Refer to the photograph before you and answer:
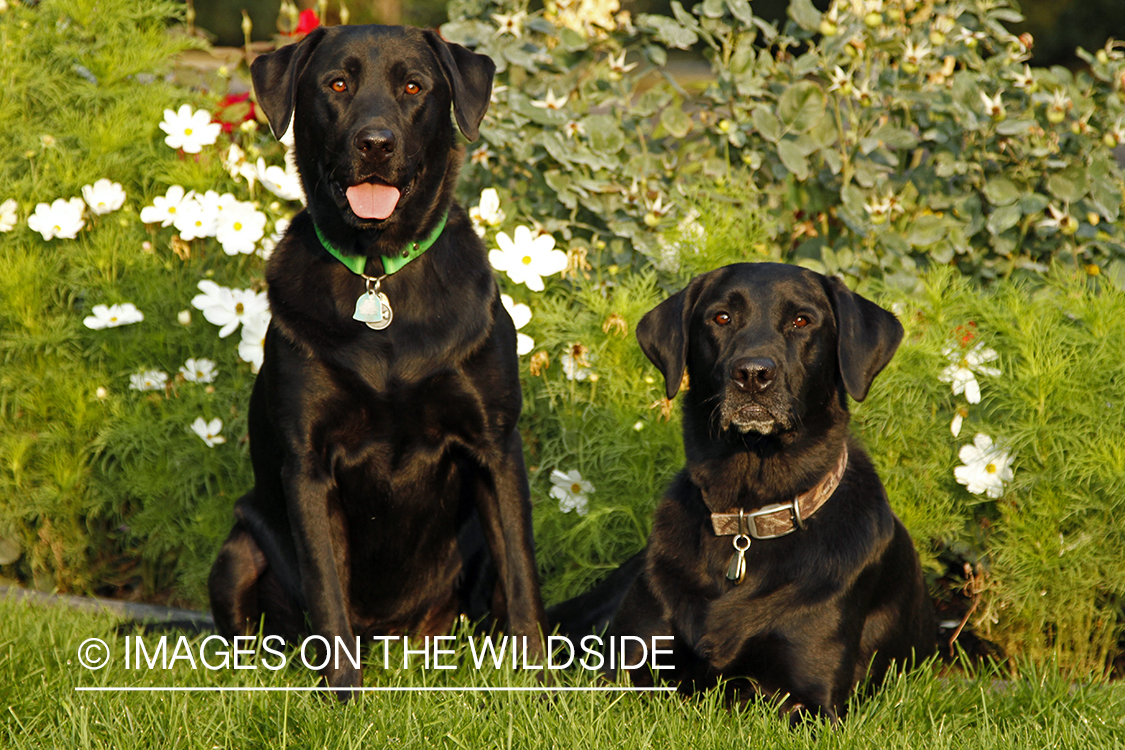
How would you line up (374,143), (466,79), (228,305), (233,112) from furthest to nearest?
(233,112) → (228,305) → (466,79) → (374,143)

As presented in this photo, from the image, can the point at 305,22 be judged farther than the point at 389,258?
Yes

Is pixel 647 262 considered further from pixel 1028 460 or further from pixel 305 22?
pixel 305 22

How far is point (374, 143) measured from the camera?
3098 millimetres

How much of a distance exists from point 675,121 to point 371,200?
2.17 m

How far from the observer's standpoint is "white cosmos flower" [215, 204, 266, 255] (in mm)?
4426

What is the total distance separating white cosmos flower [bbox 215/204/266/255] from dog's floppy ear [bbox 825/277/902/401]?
2.21 metres

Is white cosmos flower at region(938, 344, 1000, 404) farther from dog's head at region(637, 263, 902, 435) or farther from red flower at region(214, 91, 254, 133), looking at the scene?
red flower at region(214, 91, 254, 133)

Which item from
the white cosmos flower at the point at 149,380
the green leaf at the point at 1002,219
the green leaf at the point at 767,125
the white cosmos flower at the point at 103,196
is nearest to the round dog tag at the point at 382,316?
the white cosmos flower at the point at 149,380

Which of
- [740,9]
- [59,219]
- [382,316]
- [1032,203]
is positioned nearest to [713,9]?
[740,9]

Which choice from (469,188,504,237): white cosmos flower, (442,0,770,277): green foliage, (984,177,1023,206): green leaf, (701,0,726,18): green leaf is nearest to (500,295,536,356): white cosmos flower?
(469,188,504,237): white cosmos flower

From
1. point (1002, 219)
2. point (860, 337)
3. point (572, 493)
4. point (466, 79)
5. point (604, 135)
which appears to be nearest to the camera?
point (860, 337)

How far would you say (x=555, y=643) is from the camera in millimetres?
3643

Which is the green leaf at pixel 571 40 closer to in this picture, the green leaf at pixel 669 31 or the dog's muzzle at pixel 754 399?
the green leaf at pixel 669 31

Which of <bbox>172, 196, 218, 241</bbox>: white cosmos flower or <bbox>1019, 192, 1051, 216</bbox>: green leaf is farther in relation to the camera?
<bbox>1019, 192, 1051, 216</bbox>: green leaf
